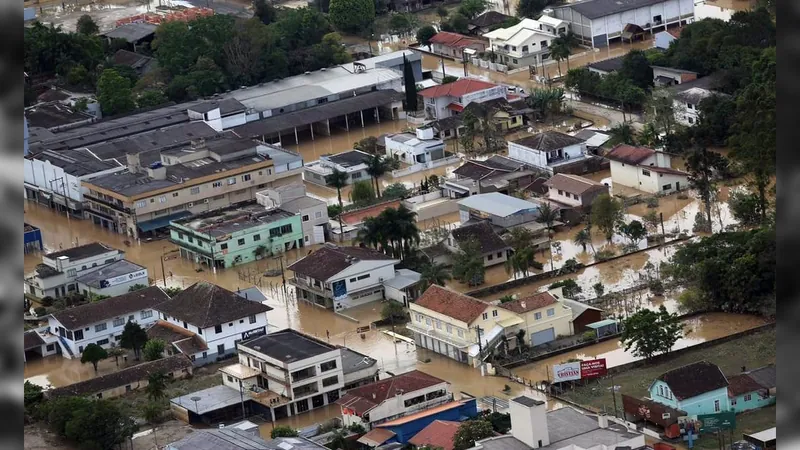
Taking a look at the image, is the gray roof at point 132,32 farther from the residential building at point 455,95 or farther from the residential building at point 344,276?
the residential building at point 344,276

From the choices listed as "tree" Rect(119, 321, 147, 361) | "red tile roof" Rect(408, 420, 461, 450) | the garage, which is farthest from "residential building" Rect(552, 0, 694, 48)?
"red tile roof" Rect(408, 420, 461, 450)

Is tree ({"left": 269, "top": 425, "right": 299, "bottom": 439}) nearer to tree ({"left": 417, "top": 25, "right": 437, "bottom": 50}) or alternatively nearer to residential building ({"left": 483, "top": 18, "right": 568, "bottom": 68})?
residential building ({"left": 483, "top": 18, "right": 568, "bottom": 68})

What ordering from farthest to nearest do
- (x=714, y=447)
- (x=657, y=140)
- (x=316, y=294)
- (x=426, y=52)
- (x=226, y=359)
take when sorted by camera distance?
(x=426, y=52)
(x=657, y=140)
(x=316, y=294)
(x=226, y=359)
(x=714, y=447)

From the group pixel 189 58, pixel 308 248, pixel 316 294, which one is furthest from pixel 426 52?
pixel 316 294

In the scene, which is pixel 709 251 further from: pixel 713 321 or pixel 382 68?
pixel 382 68

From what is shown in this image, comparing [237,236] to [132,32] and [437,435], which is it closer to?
[437,435]

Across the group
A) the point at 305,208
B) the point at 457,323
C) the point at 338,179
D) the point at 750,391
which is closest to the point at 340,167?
the point at 338,179

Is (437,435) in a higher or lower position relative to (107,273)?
higher
